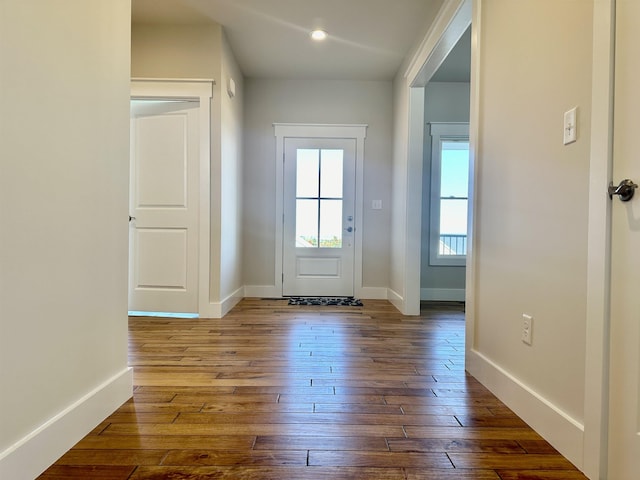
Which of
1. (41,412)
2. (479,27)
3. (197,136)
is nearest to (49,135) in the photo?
(41,412)

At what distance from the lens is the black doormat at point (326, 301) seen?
4.14 meters

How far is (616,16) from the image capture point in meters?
1.10

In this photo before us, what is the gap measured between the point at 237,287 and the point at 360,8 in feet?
9.49

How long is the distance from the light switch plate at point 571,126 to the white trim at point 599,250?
10 centimetres

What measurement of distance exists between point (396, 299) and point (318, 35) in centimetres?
268

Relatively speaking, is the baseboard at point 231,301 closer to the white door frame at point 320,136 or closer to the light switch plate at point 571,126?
the white door frame at point 320,136

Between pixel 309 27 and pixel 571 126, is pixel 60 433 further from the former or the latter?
pixel 309 27

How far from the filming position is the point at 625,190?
3.48 ft

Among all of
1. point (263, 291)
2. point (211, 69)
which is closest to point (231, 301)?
point (263, 291)

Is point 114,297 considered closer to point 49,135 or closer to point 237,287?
point 49,135

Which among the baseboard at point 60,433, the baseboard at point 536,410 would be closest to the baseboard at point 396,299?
the baseboard at point 536,410

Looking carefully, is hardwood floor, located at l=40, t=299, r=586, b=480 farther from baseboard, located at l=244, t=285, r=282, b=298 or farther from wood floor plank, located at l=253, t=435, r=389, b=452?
baseboard, located at l=244, t=285, r=282, b=298

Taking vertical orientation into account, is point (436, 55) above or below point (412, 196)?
above

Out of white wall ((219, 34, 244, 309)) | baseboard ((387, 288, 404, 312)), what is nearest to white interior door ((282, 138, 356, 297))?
baseboard ((387, 288, 404, 312))
